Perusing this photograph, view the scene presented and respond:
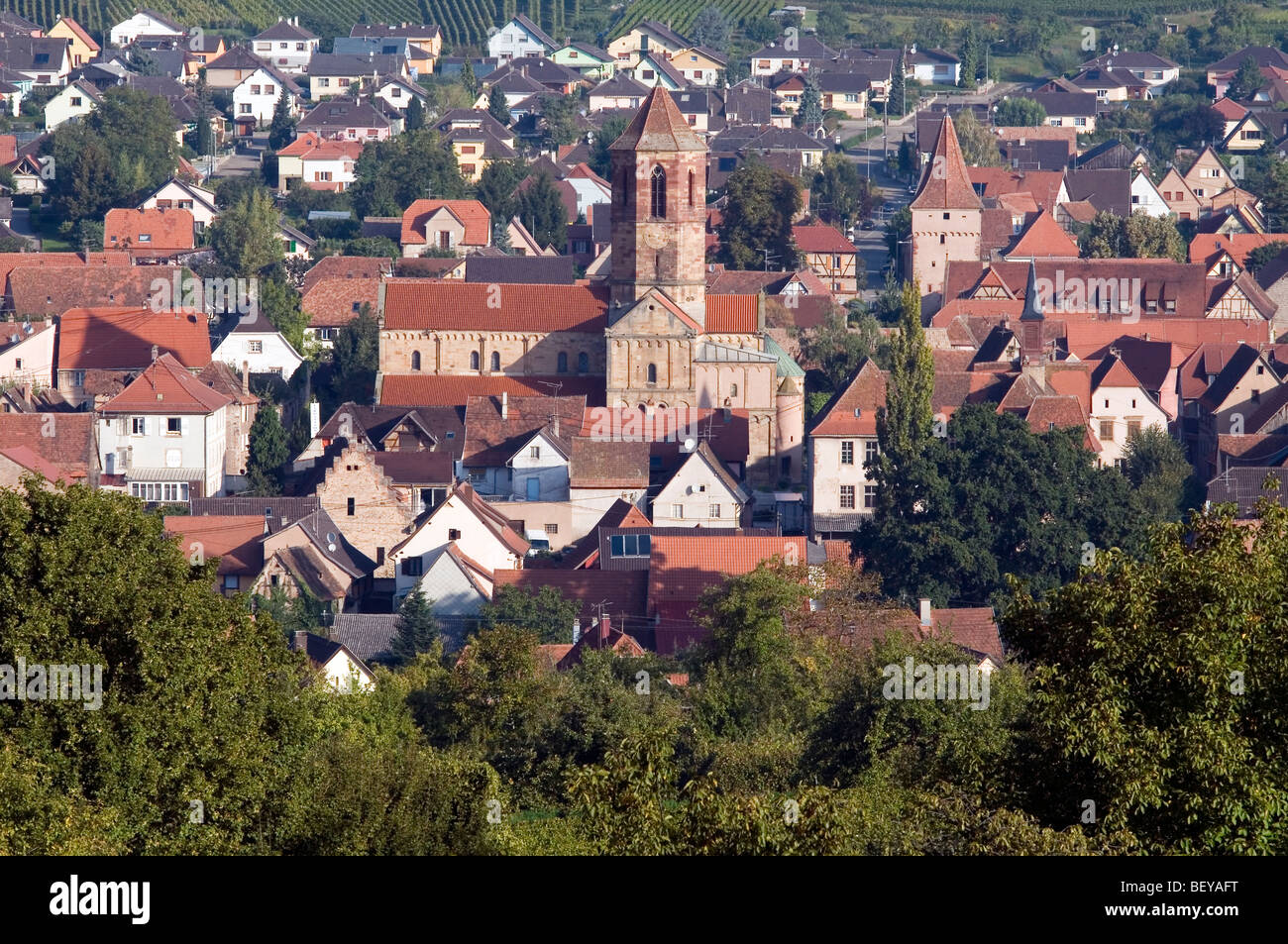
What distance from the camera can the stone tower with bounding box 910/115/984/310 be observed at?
292 feet

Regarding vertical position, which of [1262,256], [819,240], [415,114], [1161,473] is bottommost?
[1161,473]

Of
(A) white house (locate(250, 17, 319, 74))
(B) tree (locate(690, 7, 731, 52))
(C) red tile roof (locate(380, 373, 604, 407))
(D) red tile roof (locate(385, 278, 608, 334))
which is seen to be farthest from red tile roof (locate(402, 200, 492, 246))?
(B) tree (locate(690, 7, 731, 52))

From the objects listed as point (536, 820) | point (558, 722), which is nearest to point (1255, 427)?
point (558, 722)

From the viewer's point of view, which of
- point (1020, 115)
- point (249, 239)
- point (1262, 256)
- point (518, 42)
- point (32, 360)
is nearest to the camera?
point (32, 360)

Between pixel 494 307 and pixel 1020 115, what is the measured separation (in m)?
68.8

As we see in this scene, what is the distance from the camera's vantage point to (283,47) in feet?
463

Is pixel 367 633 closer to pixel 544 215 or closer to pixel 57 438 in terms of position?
pixel 57 438

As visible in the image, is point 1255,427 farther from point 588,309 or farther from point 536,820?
point 536,820

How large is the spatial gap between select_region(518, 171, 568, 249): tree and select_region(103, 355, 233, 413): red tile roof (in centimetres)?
3860

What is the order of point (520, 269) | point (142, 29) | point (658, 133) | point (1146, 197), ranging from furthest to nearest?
point (142, 29)
point (1146, 197)
point (520, 269)
point (658, 133)

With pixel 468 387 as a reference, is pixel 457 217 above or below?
above

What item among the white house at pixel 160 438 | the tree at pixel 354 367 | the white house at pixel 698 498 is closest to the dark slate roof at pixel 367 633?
the white house at pixel 698 498

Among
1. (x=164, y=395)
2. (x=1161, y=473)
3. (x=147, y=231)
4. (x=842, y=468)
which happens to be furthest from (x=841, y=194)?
(x=164, y=395)
